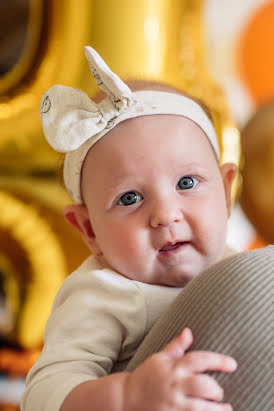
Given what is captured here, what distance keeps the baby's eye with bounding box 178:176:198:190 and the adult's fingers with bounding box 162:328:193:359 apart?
298 millimetres

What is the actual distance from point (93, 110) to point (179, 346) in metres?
0.41

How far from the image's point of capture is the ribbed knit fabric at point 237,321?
539mm

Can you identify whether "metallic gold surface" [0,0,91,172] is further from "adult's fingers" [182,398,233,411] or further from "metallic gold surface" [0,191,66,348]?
"adult's fingers" [182,398,233,411]

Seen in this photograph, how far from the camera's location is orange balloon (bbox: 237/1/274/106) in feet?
9.39

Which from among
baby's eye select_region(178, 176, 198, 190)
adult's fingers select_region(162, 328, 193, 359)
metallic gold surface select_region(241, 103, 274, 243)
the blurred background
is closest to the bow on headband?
baby's eye select_region(178, 176, 198, 190)

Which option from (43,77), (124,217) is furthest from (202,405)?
(43,77)

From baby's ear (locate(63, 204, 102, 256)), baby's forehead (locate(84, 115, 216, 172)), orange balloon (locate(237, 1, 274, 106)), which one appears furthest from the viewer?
orange balloon (locate(237, 1, 274, 106))

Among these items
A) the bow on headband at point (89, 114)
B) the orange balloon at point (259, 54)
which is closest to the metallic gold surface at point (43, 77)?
the bow on headband at point (89, 114)

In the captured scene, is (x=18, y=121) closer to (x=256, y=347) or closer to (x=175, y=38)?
(x=175, y=38)

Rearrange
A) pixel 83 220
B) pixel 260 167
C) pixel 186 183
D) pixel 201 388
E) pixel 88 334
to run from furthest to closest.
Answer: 1. pixel 260 167
2. pixel 83 220
3. pixel 186 183
4. pixel 88 334
5. pixel 201 388

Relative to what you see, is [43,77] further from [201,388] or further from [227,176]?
[201,388]

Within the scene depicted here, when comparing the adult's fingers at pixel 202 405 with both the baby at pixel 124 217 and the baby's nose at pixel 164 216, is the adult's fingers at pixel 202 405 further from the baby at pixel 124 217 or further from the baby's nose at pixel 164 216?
the baby's nose at pixel 164 216

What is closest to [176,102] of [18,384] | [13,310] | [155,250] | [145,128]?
[145,128]

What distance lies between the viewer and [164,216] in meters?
0.77
